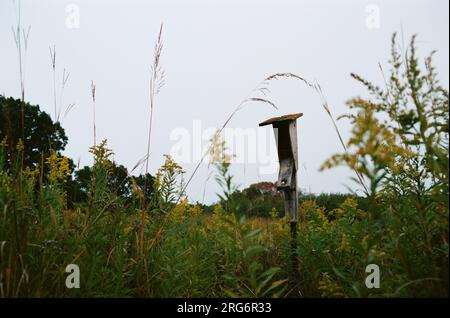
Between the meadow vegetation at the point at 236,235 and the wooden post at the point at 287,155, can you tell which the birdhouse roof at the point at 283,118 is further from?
the meadow vegetation at the point at 236,235

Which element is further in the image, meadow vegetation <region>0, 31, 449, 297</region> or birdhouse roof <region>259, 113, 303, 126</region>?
birdhouse roof <region>259, 113, 303, 126</region>

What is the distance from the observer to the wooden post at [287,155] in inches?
181

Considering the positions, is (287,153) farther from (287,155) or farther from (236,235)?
(236,235)

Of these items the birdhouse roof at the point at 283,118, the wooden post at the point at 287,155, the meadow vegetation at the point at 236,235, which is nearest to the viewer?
the meadow vegetation at the point at 236,235

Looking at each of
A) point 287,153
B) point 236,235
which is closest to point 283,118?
point 287,153

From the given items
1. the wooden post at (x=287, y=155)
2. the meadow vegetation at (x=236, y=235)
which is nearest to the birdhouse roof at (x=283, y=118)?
the wooden post at (x=287, y=155)

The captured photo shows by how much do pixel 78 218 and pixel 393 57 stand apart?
99.2 inches

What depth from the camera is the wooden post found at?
4.60 metres

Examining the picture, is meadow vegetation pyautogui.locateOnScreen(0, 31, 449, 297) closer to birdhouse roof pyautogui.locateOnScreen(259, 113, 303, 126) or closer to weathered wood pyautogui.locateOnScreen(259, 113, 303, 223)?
weathered wood pyautogui.locateOnScreen(259, 113, 303, 223)

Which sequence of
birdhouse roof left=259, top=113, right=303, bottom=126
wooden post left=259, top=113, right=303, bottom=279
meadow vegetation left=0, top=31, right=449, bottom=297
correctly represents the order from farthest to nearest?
birdhouse roof left=259, top=113, right=303, bottom=126 < wooden post left=259, top=113, right=303, bottom=279 < meadow vegetation left=0, top=31, right=449, bottom=297

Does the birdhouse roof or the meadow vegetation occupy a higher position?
the birdhouse roof

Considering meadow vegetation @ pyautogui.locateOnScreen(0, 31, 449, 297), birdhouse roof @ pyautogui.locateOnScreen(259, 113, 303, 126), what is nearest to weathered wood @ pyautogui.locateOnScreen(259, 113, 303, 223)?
birdhouse roof @ pyautogui.locateOnScreen(259, 113, 303, 126)

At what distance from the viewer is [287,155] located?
190 inches
